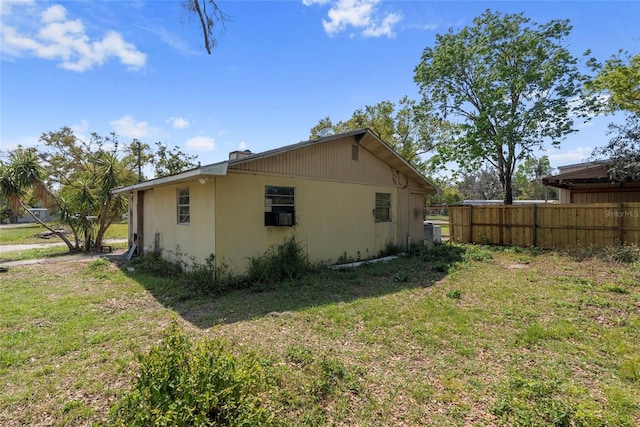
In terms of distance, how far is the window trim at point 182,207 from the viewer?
797 centimetres

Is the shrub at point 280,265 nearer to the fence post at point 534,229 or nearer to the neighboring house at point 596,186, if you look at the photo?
the fence post at point 534,229

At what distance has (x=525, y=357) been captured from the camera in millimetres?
3605

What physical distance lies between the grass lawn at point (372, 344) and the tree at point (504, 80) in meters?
8.99

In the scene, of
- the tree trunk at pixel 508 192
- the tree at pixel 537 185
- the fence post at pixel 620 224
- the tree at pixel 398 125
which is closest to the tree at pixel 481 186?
the tree at pixel 537 185

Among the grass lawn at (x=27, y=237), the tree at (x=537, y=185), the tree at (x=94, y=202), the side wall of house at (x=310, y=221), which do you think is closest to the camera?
the side wall of house at (x=310, y=221)

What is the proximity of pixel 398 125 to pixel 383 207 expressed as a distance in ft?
50.0

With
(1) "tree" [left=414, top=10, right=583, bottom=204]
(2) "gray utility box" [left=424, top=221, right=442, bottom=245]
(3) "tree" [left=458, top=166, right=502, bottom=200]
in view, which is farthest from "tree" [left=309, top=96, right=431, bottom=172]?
(3) "tree" [left=458, top=166, right=502, bottom=200]

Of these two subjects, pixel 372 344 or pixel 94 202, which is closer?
pixel 372 344

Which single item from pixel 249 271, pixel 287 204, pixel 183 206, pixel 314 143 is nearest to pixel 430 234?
pixel 314 143

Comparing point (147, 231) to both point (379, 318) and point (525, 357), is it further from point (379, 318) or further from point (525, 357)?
point (525, 357)

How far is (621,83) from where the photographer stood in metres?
10.8

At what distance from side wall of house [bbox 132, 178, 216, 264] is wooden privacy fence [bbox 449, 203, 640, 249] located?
1094 cm

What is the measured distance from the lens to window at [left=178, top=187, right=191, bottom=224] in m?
8.06

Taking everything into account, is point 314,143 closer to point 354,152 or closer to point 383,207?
point 354,152
